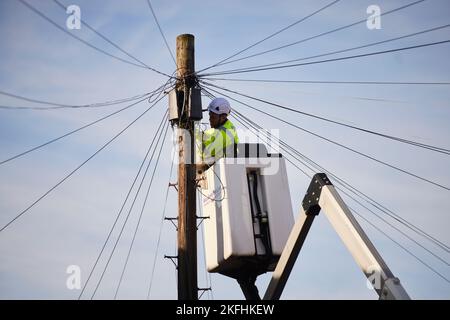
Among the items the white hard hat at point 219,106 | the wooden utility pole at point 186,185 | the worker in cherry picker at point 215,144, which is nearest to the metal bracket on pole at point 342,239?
the wooden utility pole at point 186,185

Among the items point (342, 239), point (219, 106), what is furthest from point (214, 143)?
point (342, 239)

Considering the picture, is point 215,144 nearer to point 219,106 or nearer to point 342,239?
point 219,106

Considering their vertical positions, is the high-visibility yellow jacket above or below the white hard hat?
below

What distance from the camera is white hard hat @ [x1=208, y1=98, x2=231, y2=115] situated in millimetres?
8547

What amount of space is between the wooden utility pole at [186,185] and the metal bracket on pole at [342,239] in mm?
1056

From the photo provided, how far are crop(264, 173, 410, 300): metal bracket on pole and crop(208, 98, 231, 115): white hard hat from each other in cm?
213

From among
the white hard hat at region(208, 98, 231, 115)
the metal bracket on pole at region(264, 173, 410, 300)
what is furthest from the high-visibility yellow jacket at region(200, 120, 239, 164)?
the metal bracket on pole at region(264, 173, 410, 300)

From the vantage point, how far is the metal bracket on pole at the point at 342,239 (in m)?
5.68

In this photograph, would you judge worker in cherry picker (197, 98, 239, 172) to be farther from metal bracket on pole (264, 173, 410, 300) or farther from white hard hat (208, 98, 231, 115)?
metal bracket on pole (264, 173, 410, 300)

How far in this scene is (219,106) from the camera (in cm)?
855

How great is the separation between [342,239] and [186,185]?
8.19 ft
